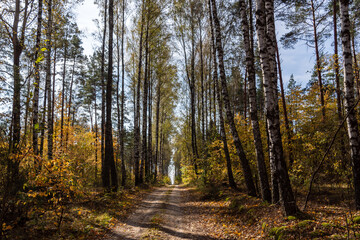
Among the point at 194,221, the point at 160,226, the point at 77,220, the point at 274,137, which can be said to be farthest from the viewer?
the point at 194,221

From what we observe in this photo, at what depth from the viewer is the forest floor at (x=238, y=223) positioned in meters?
4.25

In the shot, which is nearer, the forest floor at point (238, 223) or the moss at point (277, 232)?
the forest floor at point (238, 223)

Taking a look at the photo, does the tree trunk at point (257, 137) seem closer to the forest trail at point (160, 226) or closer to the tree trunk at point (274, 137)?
the tree trunk at point (274, 137)

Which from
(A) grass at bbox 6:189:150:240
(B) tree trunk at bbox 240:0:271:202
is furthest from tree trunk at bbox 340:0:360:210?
(A) grass at bbox 6:189:150:240

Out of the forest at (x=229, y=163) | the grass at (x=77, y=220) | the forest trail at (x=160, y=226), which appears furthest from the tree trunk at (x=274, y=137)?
the grass at (x=77, y=220)

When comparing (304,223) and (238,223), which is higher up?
(304,223)

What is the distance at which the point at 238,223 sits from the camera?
6.28m

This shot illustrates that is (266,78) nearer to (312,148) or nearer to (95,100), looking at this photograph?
(312,148)

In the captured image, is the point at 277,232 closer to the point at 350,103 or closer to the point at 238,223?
the point at 238,223

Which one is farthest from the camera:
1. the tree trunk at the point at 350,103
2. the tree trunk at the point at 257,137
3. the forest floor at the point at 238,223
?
the tree trunk at the point at 257,137

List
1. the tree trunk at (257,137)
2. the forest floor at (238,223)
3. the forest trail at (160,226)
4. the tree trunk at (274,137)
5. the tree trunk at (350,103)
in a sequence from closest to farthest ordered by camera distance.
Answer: the forest floor at (238,223) < the tree trunk at (274,137) < the tree trunk at (350,103) < the forest trail at (160,226) < the tree trunk at (257,137)

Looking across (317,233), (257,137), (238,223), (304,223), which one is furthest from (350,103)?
(238,223)

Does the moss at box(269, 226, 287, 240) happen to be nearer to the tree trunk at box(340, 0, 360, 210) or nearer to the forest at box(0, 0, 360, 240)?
the forest at box(0, 0, 360, 240)

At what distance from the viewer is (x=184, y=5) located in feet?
60.9
